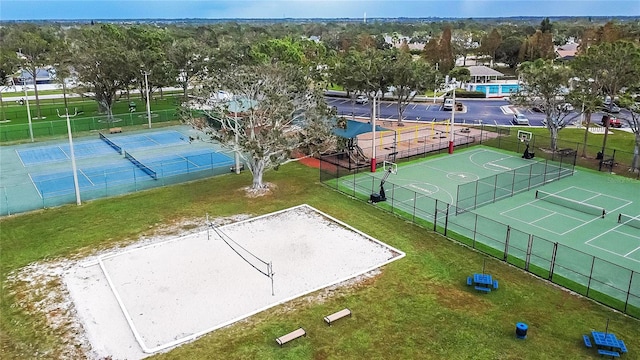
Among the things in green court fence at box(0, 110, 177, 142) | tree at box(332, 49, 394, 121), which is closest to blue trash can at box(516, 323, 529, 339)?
tree at box(332, 49, 394, 121)

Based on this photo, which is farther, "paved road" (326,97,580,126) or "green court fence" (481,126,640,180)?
"paved road" (326,97,580,126)

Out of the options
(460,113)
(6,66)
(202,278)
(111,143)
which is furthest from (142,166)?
(460,113)

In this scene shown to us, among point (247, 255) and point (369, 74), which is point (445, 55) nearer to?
point (369, 74)

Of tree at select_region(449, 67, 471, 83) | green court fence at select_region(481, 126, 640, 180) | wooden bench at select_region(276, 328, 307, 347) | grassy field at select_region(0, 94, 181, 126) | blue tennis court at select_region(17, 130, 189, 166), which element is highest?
tree at select_region(449, 67, 471, 83)

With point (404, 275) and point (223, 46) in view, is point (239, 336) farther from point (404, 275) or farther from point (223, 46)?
point (223, 46)

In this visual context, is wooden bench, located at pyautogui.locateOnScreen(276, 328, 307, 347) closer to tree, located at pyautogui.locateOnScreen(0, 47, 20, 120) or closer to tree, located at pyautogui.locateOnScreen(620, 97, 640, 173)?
tree, located at pyautogui.locateOnScreen(620, 97, 640, 173)

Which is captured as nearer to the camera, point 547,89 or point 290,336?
point 290,336

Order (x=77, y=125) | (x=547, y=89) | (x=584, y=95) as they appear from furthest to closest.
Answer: (x=77, y=125)
(x=547, y=89)
(x=584, y=95)
